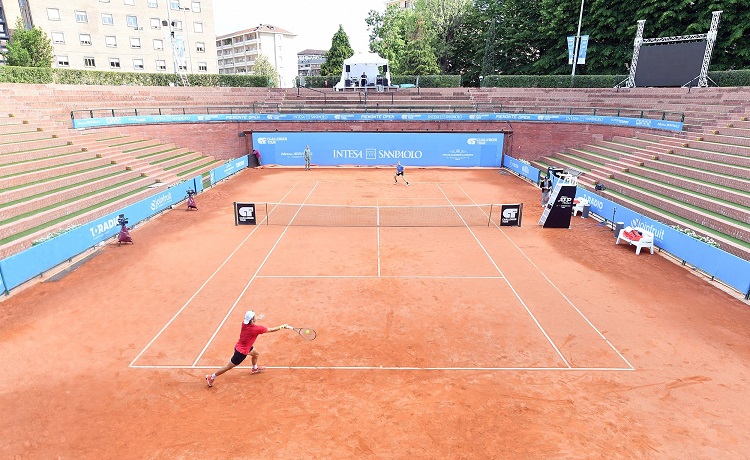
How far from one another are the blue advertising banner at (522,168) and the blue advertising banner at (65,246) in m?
27.2

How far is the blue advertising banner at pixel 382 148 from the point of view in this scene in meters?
38.8

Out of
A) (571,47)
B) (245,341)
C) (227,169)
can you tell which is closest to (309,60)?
(571,47)

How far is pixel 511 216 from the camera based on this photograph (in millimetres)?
21719

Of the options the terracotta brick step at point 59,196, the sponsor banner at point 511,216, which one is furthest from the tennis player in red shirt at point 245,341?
the sponsor banner at point 511,216

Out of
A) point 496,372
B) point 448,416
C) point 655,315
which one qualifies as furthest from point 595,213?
point 448,416

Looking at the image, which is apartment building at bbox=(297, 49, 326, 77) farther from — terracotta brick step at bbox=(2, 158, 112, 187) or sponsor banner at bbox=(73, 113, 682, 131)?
terracotta brick step at bbox=(2, 158, 112, 187)

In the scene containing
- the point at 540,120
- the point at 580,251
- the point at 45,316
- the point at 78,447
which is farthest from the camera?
the point at 540,120

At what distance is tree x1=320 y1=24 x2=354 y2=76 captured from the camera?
227 ft

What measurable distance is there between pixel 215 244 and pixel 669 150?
28.7 m

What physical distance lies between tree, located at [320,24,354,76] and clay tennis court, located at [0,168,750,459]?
5767 cm

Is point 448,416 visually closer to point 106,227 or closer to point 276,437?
point 276,437

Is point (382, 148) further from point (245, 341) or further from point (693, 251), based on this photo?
point (245, 341)

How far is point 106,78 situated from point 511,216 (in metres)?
41.1

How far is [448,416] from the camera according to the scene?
341 inches
